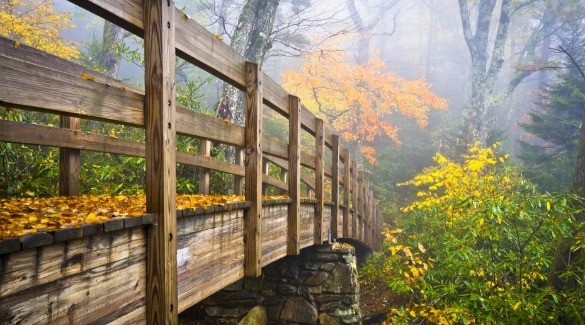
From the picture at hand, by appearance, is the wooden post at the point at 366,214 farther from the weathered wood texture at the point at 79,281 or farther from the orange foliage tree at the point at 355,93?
the weathered wood texture at the point at 79,281

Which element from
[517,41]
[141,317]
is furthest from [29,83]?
[517,41]

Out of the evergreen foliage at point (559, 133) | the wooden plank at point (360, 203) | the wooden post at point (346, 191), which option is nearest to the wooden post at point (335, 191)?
the wooden post at point (346, 191)

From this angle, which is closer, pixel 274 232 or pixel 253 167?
pixel 253 167

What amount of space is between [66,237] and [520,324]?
521 centimetres

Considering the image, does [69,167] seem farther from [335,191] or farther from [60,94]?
[335,191]

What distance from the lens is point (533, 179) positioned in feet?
45.1

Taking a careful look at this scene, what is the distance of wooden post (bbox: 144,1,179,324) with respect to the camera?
2162 millimetres

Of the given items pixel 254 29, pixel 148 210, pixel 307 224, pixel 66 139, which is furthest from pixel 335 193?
pixel 148 210

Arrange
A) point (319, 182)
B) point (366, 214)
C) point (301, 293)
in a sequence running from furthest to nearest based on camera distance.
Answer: point (366, 214) < point (301, 293) < point (319, 182)

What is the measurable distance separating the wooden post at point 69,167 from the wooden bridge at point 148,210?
13mm

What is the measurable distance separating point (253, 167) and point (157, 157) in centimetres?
135

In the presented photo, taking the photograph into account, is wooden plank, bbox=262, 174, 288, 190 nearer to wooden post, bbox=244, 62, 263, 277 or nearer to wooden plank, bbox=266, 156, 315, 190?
wooden plank, bbox=266, 156, 315, 190

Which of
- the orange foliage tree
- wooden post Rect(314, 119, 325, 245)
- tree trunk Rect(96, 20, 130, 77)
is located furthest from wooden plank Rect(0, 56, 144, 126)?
the orange foliage tree

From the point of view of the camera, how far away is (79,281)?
1.71 m
